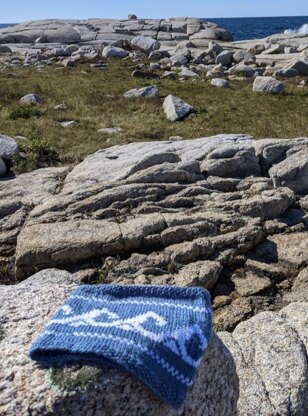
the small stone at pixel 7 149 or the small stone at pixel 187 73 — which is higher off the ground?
the small stone at pixel 7 149

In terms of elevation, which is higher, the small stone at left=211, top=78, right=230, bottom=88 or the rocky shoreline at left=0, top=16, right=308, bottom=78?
the small stone at left=211, top=78, right=230, bottom=88

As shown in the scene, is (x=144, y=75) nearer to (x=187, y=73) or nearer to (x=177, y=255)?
(x=187, y=73)

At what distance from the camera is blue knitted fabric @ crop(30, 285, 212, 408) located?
11.5ft

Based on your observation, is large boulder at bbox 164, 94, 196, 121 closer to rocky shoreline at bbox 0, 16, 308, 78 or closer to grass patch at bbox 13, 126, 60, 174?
grass patch at bbox 13, 126, 60, 174

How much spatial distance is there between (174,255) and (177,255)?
71mm

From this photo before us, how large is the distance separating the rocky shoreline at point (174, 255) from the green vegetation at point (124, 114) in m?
3.16

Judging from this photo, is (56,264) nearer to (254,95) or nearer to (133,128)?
(133,128)

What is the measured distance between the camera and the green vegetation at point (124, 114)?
20.6 meters

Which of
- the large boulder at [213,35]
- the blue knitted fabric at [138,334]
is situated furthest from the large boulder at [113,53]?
the blue knitted fabric at [138,334]

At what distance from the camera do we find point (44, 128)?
2259 cm

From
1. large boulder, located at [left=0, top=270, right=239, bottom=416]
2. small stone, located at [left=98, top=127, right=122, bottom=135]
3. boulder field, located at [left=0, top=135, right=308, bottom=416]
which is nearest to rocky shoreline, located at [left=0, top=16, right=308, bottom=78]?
small stone, located at [left=98, top=127, right=122, bottom=135]

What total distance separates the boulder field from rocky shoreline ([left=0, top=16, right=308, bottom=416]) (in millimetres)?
18

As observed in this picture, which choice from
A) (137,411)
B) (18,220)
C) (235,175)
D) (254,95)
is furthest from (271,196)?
(254,95)

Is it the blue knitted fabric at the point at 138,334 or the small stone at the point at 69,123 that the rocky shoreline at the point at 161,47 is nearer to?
the small stone at the point at 69,123
